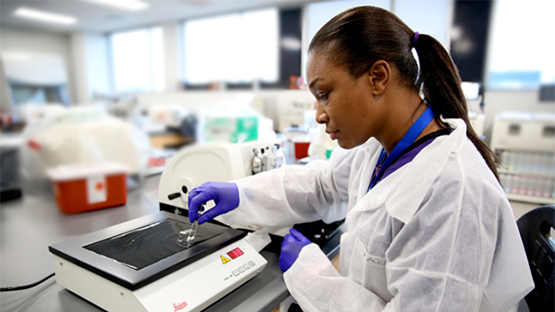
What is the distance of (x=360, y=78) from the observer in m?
0.67

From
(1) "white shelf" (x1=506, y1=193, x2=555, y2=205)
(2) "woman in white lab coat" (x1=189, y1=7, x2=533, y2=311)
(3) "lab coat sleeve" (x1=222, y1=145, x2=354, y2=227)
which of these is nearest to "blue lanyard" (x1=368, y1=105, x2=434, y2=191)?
(2) "woman in white lab coat" (x1=189, y1=7, x2=533, y2=311)

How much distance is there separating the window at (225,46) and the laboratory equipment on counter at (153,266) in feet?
1.42

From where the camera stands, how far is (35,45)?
30cm

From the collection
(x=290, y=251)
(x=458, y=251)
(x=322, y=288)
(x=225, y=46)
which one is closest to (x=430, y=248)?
(x=458, y=251)

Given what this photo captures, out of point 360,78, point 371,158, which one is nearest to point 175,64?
point 360,78

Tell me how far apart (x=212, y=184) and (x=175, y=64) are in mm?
554

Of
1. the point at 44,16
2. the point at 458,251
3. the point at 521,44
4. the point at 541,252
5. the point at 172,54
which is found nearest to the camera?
the point at 44,16

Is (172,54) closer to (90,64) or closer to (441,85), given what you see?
(90,64)

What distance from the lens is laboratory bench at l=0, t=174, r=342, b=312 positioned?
688 millimetres

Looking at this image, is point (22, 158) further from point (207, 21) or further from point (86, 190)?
point (207, 21)

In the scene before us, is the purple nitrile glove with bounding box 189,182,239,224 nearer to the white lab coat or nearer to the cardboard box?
the white lab coat

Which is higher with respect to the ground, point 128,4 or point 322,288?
point 128,4

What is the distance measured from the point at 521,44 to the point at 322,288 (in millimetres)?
2356

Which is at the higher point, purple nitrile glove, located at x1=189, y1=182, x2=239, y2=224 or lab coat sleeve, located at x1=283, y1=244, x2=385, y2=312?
purple nitrile glove, located at x1=189, y1=182, x2=239, y2=224
